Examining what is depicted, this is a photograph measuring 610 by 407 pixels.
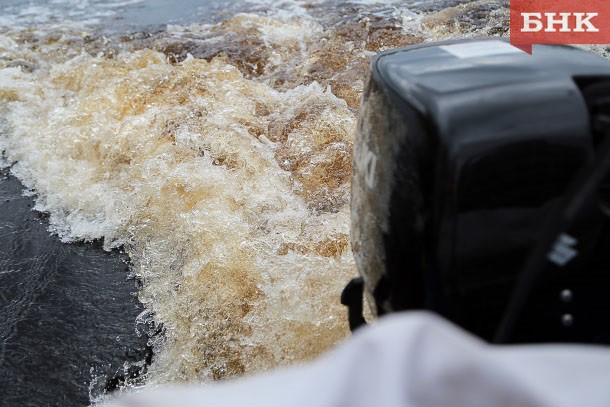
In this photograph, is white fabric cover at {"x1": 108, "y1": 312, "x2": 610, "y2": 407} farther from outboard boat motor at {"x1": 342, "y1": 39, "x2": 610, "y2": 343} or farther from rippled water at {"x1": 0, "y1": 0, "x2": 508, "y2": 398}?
rippled water at {"x1": 0, "y1": 0, "x2": 508, "y2": 398}

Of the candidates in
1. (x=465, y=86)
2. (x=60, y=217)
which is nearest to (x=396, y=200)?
(x=465, y=86)

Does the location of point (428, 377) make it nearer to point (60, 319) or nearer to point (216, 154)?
point (60, 319)

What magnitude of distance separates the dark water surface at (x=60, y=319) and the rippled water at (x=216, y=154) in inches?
5.4

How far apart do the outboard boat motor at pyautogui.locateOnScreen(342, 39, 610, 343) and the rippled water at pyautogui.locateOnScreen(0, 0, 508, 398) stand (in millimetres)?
1279

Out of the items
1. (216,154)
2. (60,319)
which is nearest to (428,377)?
(60,319)

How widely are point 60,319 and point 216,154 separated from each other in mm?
1611

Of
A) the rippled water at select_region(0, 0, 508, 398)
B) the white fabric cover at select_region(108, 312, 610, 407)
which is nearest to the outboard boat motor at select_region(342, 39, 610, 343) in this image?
the white fabric cover at select_region(108, 312, 610, 407)

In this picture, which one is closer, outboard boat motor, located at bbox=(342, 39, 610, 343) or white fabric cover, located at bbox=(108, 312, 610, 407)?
white fabric cover, located at bbox=(108, 312, 610, 407)

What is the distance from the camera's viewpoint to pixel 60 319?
97.9 inches

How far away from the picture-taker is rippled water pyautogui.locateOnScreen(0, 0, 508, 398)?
7.60 ft

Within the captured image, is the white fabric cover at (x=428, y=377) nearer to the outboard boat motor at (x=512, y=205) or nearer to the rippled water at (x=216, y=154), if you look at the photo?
the outboard boat motor at (x=512, y=205)

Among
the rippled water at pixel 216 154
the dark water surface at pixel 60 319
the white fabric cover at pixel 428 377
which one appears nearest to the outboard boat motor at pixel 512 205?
the white fabric cover at pixel 428 377

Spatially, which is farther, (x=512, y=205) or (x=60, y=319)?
(x=60, y=319)

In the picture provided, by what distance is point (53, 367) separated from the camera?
2.25m
